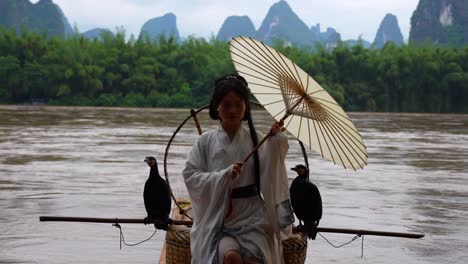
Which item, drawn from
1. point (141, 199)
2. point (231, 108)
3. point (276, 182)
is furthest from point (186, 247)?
point (141, 199)

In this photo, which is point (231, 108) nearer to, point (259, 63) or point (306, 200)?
point (259, 63)

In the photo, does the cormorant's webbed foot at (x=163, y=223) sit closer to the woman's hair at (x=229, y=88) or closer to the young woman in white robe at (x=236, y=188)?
the young woman in white robe at (x=236, y=188)

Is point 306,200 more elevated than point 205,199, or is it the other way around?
point 205,199

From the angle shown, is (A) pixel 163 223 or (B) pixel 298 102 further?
(A) pixel 163 223

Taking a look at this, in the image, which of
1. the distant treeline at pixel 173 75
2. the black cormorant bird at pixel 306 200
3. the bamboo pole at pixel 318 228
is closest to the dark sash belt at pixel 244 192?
the black cormorant bird at pixel 306 200

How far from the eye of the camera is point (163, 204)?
3297mm

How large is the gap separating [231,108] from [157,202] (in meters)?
0.73

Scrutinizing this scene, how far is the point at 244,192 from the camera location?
2797 millimetres

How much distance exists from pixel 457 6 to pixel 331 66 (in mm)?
31505

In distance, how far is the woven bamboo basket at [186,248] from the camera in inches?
117

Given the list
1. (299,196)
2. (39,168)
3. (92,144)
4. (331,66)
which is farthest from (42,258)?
(331,66)

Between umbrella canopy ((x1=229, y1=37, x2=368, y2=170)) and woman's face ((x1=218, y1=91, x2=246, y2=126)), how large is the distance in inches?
5.9

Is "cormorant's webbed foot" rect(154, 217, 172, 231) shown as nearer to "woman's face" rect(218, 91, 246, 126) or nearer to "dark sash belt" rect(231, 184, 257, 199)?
"dark sash belt" rect(231, 184, 257, 199)

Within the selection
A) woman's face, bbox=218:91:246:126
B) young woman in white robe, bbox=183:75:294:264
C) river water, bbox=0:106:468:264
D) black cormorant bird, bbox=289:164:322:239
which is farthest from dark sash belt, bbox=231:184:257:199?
river water, bbox=0:106:468:264
